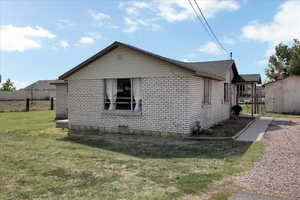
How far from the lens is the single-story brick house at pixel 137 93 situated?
9073 millimetres

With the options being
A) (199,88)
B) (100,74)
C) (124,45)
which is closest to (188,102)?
(199,88)

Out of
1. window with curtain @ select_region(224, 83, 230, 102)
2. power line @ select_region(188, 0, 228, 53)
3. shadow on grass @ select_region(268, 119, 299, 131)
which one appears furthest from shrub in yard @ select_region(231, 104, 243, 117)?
power line @ select_region(188, 0, 228, 53)

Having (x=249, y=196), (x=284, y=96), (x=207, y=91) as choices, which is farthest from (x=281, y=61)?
→ (x=249, y=196)

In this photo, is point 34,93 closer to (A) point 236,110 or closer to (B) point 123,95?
(A) point 236,110

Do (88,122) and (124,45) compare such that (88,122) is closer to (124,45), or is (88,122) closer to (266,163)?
(124,45)

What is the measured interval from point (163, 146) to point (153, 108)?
224cm

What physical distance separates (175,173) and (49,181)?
97.5 inches

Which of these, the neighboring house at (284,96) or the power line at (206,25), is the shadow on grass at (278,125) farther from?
the neighboring house at (284,96)

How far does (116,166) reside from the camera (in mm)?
5441

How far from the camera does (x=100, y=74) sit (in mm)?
10539

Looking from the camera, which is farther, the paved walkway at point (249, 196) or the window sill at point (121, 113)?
the window sill at point (121, 113)

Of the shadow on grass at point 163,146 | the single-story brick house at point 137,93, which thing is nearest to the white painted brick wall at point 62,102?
the single-story brick house at point 137,93

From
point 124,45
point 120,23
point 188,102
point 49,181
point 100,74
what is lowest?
point 49,181

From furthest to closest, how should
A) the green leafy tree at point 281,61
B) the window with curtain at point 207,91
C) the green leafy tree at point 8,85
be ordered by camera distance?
1. the green leafy tree at point 8,85
2. the green leafy tree at point 281,61
3. the window with curtain at point 207,91
